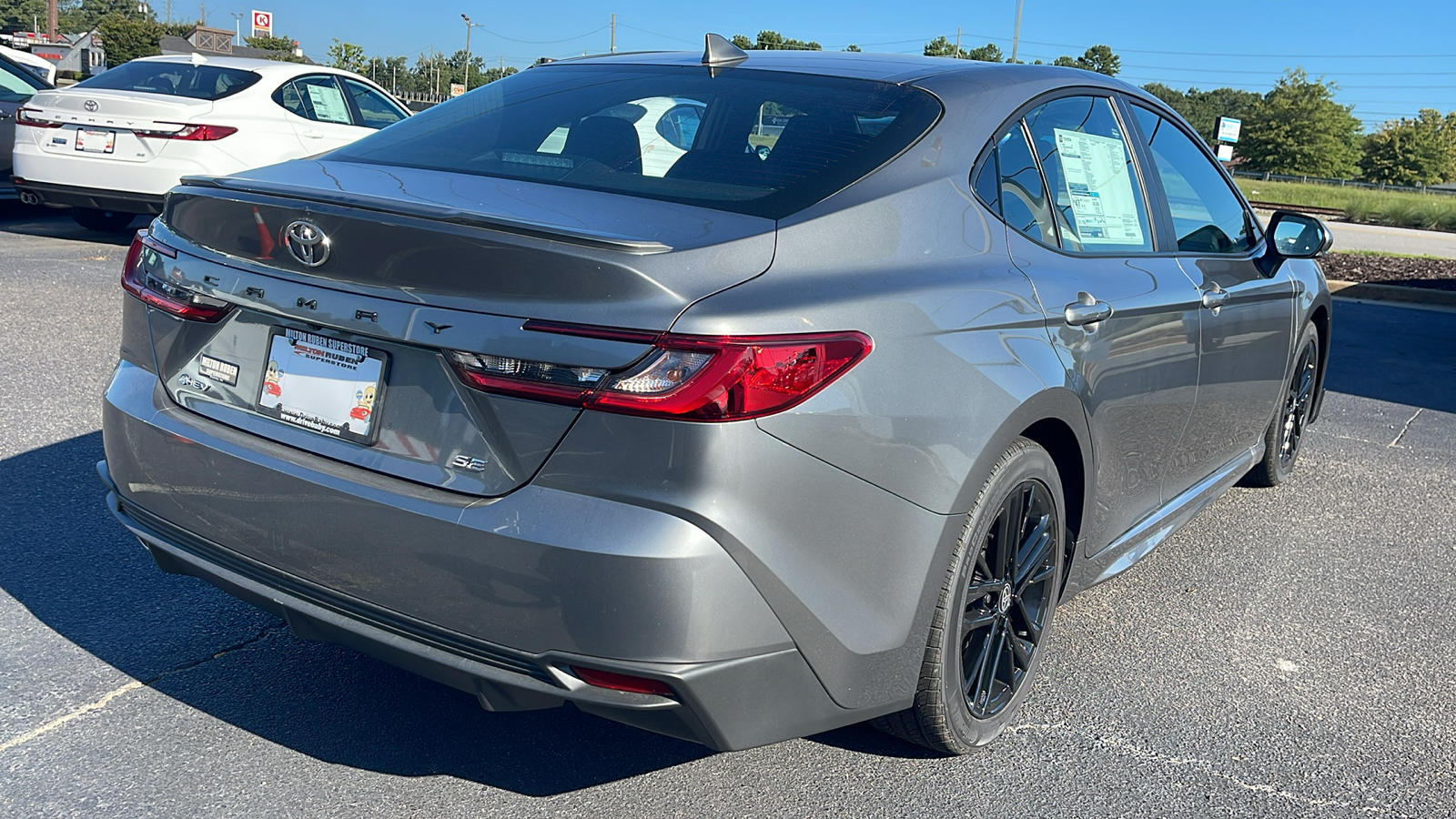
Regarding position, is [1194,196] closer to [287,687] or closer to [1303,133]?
[287,687]

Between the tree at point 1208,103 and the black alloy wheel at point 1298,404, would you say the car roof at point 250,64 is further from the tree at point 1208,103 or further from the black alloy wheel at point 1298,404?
the tree at point 1208,103

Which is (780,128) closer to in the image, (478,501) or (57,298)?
(478,501)

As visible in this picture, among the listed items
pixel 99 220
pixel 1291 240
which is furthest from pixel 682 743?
pixel 99 220

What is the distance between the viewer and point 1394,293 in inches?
485

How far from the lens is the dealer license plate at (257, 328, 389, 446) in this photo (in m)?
2.24

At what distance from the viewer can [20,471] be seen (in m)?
4.26

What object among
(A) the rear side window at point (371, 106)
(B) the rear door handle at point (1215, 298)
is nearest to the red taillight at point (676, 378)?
(B) the rear door handle at point (1215, 298)

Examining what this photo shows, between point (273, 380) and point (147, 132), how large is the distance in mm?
7830

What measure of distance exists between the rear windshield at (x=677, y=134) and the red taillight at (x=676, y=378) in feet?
1.30

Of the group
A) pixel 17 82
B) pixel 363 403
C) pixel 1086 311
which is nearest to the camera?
pixel 363 403

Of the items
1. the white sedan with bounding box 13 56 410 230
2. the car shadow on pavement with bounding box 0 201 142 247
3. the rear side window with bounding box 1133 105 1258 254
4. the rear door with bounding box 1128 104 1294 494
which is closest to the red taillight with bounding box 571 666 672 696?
the rear door with bounding box 1128 104 1294 494

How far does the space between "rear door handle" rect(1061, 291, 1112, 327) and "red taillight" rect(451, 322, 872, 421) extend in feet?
3.32

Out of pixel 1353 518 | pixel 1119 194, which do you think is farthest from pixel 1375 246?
pixel 1119 194

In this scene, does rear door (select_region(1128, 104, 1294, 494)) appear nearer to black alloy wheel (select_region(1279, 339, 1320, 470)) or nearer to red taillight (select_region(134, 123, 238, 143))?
black alloy wheel (select_region(1279, 339, 1320, 470))
